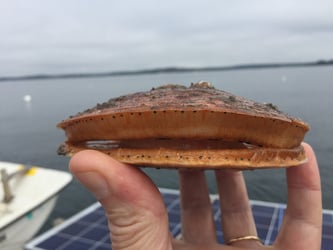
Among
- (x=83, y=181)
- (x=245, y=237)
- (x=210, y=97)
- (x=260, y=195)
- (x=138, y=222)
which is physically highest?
(x=210, y=97)

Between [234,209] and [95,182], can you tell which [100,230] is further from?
[95,182]

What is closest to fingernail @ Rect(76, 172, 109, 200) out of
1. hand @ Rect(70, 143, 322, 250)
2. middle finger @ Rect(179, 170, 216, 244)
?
hand @ Rect(70, 143, 322, 250)

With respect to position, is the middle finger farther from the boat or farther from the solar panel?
the boat

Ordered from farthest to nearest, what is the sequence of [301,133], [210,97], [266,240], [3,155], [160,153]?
[3,155]
[266,240]
[301,133]
[210,97]
[160,153]

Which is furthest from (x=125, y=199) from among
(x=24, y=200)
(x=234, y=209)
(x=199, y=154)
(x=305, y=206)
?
(x=24, y=200)

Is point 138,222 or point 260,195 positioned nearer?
point 138,222

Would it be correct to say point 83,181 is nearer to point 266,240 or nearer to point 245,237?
point 245,237

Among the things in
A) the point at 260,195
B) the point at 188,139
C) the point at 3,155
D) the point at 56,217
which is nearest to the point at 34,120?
the point at 3,155
